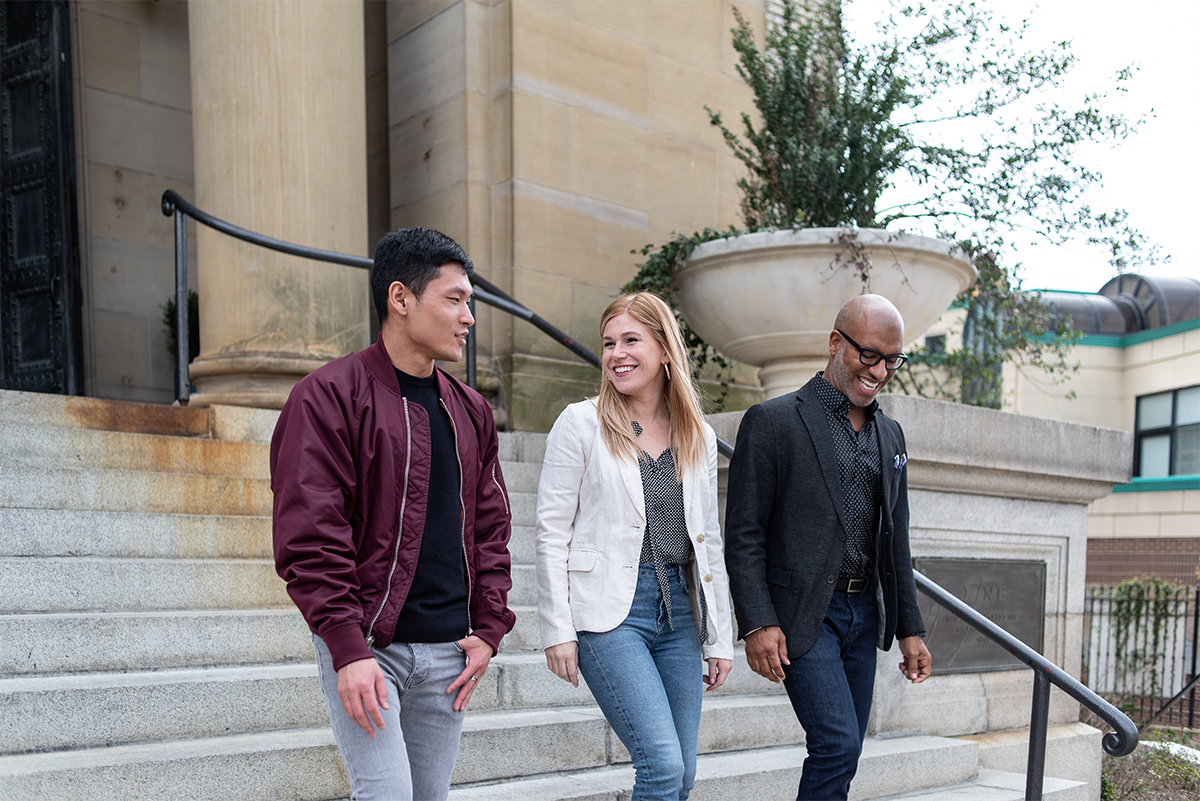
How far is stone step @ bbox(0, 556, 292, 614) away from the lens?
12.5 ft

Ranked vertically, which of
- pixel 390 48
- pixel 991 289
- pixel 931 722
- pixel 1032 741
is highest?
pixel 390 48

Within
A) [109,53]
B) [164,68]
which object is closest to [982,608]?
[164,68]

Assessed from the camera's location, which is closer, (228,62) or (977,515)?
(977,515)

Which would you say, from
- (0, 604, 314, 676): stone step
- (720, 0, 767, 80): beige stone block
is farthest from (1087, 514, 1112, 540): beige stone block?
(0, 604, 314, 676): stone step

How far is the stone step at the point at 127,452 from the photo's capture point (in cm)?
464

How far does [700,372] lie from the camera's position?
314 inches

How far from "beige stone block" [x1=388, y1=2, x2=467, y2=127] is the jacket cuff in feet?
20.8

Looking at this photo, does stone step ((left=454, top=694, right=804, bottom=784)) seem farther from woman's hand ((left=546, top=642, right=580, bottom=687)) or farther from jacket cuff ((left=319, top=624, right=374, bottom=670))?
jacket cuff ((left=319, top=624, right=374, bottom=670))

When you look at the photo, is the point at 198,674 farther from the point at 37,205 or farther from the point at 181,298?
the point at 37,205

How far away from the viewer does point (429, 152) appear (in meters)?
8.17

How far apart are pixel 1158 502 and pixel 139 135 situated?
73.0 ft

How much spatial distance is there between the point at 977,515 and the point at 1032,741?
1.69m

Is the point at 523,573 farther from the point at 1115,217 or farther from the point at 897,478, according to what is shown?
the point at 1115,217

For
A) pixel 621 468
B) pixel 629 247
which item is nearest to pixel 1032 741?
pixel 621 468
